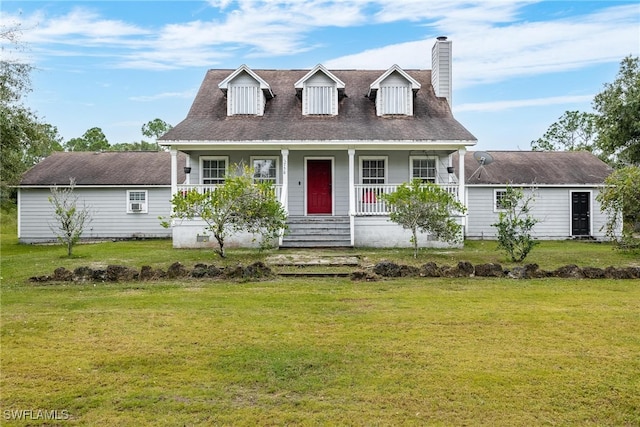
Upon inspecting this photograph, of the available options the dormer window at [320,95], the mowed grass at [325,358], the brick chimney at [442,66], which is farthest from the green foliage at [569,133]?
the mowed grass at [325,358]

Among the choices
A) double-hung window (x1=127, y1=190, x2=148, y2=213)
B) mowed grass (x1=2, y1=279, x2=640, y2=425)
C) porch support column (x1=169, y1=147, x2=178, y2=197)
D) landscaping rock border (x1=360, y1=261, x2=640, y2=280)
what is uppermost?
porch support column (x1=169, y1=147, x2=178, y2=197)

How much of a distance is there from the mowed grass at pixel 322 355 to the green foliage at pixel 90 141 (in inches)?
1893

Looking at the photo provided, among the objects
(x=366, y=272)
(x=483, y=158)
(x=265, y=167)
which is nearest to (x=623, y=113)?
(x=483, y=158)

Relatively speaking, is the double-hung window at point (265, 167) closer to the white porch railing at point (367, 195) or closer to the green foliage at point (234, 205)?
the white porch railing at point (367, 195)

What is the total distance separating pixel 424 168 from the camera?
18109 millimetres

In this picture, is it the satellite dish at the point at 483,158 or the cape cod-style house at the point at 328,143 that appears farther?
the satellite dish at the point at 483,158

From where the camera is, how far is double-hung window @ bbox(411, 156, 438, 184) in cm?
1800

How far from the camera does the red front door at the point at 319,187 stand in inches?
706

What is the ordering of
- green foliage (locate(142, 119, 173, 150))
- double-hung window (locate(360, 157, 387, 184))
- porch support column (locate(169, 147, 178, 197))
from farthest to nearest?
green foliage (locate(142, 119, 173, 150))
double-hung window (locate(360, 157, 387, 184))
porch support column (locate(169, 147, 178, 197))

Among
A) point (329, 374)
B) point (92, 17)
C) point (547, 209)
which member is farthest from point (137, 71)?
point (329, 374)

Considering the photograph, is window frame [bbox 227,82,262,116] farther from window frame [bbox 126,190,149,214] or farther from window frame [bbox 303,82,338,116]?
window frame [bbox 126,190,149,214]

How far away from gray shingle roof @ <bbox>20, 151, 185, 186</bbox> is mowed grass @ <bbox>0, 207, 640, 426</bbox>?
13.5m

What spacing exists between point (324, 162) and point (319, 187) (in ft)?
3.22

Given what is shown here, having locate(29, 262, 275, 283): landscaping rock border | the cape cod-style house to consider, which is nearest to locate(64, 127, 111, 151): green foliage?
the cape cod-style house
